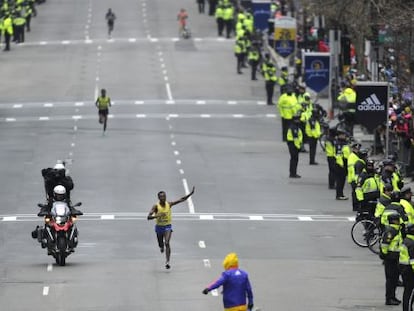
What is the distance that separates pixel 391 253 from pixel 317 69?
103 ft

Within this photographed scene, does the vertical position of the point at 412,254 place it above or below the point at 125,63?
above

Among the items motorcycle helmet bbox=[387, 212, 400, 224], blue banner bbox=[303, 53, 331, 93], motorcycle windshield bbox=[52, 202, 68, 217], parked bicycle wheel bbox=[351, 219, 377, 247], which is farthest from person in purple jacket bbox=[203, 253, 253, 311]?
blue banner bbox=[303, 53, 331, 93]

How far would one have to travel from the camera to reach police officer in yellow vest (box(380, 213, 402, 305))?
1034 inches

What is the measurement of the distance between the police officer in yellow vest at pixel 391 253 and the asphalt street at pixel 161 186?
0.36 m

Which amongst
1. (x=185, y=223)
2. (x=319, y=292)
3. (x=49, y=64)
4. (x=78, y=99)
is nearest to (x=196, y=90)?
(x=78, y=99)

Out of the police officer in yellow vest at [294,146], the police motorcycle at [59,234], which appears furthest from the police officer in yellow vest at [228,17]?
the police motorcycle at [59,234]

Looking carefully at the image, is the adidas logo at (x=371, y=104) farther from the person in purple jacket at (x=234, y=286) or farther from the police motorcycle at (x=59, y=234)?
the person in purple jacket at (x=234, y=286)

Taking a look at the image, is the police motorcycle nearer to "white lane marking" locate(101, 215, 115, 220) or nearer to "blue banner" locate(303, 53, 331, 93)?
"white lane marking" locate(101, 215, 115, 220)

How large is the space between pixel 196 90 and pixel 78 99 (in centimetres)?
509

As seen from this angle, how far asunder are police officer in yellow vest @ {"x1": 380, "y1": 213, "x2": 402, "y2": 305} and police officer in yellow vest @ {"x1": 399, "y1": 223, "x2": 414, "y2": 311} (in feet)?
4.37

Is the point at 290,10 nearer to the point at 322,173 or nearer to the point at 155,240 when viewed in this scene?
the point at 322,173

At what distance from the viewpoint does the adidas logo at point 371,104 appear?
136ft

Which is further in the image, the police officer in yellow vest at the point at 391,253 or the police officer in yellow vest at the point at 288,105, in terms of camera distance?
the police officer in yellow vest at the point at 288,105

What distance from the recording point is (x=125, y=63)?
74.3m
